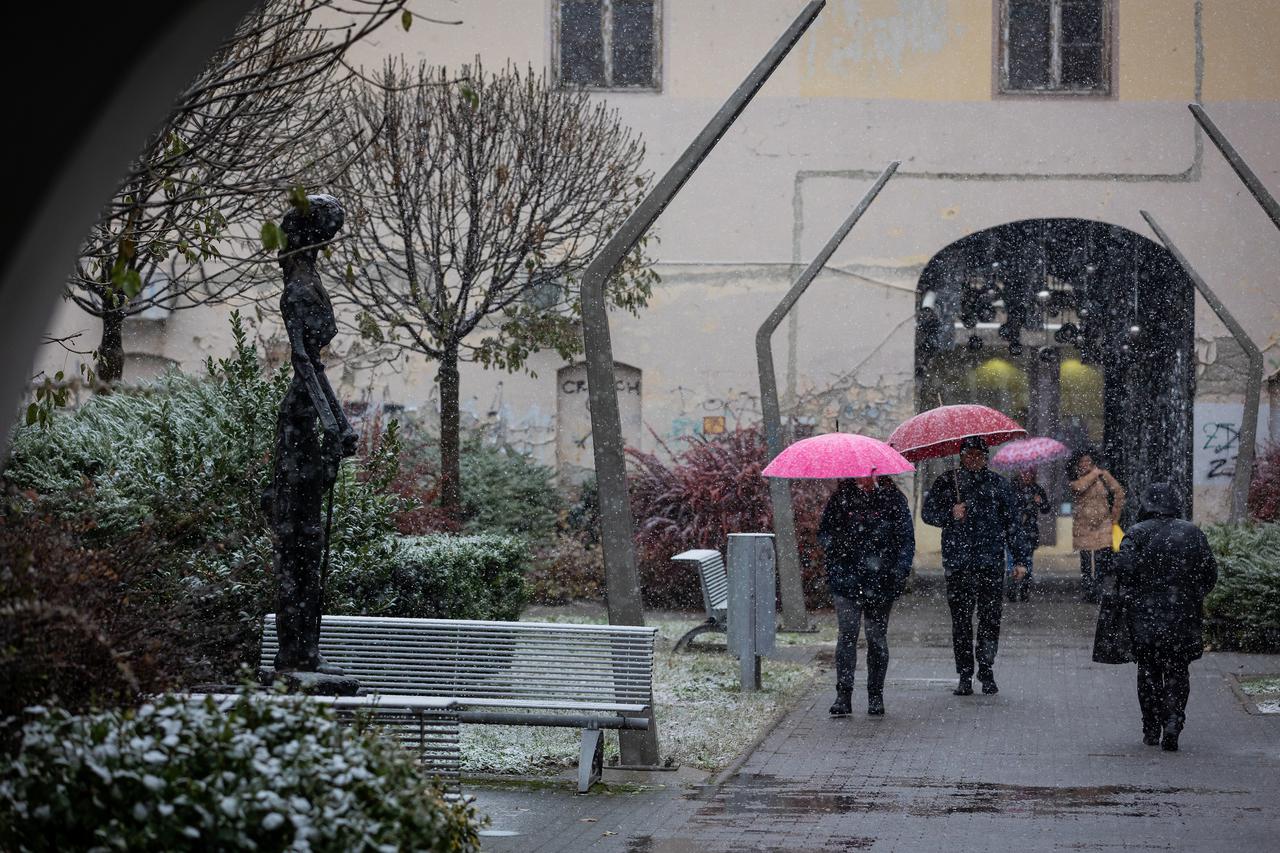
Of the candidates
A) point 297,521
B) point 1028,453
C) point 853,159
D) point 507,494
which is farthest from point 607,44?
point 297,521

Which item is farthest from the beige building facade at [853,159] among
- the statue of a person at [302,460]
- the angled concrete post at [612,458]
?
the statue of a person at [302,460]

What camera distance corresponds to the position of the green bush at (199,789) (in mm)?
4191

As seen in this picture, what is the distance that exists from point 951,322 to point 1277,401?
4707 mm

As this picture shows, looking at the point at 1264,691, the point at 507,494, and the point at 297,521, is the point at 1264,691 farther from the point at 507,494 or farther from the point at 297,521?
the point at 507,494

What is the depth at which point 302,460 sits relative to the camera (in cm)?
711

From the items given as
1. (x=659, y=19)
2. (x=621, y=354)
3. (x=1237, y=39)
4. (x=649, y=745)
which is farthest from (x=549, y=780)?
(x=1237, y=39)

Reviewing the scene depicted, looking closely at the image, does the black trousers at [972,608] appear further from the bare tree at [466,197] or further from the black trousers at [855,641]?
the bare tree at [466,197]

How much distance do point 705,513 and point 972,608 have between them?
25.7 ft

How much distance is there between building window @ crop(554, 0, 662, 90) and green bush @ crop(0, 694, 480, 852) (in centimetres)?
1927

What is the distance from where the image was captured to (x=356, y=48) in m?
21.6

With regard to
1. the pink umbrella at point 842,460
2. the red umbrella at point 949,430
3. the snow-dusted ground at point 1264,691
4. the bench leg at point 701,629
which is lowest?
the snow-dusted ground at point 1264,691

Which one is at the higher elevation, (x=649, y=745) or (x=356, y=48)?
(x=356, y=48)

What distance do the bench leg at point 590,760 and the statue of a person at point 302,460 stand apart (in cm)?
163

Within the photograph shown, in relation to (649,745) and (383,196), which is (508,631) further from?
(383,196)
